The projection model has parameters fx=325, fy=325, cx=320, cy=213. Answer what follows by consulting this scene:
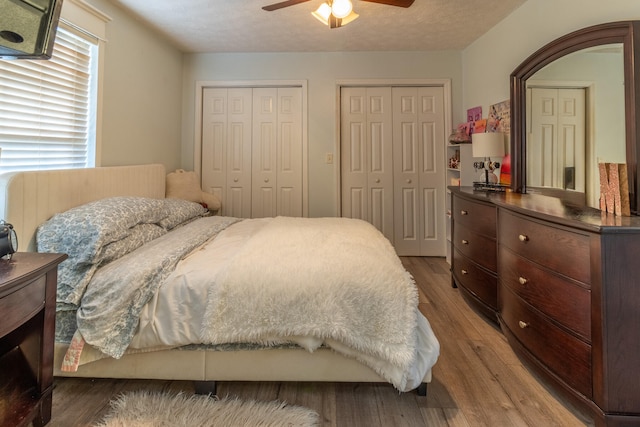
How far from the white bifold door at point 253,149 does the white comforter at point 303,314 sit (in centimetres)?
255

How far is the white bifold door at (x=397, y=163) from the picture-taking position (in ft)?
13.0

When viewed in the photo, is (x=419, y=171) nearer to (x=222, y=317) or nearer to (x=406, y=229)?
(x=406, y=229)

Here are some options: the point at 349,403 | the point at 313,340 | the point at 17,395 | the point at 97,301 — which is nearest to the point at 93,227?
the point at 97,301

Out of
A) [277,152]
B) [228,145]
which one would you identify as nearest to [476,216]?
[277,152]

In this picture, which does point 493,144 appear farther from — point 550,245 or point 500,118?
point 550,245

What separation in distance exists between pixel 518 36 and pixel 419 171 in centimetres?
164

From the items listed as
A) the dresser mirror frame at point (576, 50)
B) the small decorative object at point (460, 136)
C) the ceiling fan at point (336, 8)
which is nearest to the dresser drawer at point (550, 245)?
the dresser mirror frame at point (576, 50)

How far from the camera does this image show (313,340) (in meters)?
1.45

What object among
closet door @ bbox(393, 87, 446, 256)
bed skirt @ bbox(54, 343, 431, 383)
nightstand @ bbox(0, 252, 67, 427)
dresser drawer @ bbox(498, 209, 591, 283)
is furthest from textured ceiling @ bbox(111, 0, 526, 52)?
bed skirt @ bbox(54, 343, 431, 383)

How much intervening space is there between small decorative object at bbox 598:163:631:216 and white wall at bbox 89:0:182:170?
10.9 feet

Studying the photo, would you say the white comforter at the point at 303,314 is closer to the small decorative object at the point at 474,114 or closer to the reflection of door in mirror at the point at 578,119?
the reflection of door in mirror at the point at 578,119

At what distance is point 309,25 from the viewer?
123 inches

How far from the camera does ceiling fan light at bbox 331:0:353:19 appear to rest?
6.36 ft

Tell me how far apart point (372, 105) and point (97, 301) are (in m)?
3.46
